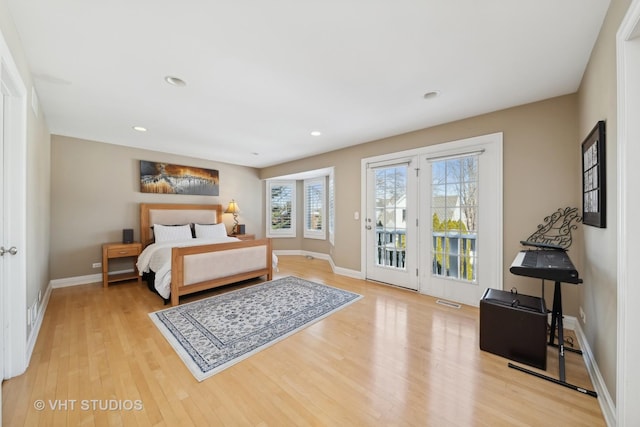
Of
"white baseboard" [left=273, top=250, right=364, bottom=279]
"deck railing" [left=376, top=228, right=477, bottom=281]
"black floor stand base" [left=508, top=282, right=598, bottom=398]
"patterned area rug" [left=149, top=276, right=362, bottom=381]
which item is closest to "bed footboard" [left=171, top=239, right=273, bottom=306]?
"patterned area rug" [left=149, top=276, right=362, bottom=381]

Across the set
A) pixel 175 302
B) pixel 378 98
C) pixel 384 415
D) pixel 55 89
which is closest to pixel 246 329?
pixel 175 302

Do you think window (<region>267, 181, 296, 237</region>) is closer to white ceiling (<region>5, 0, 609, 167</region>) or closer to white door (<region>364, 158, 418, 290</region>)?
white door (<region>364, 158, 418, 290</region>)

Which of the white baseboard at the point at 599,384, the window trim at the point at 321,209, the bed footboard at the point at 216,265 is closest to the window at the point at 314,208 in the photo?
the window trim at the point at 321,209

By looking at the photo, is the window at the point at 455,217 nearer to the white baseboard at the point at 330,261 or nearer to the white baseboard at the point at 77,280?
the white baseboard at the point at 330,261

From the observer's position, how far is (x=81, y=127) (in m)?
3.54

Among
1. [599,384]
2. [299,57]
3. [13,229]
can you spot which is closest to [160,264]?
[13,229]

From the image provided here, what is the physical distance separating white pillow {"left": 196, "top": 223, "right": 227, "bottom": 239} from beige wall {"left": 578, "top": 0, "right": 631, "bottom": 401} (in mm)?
5170

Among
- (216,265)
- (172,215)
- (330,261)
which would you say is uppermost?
(172,215)

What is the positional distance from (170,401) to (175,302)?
1.78 meters

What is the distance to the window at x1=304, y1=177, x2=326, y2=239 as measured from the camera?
253 inches

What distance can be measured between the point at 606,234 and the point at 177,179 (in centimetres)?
594

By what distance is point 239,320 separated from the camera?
8.94ft

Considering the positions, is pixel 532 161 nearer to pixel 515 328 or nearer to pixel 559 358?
pixel 515 328

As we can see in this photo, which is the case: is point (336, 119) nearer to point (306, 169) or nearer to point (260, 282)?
point (306, 169)
